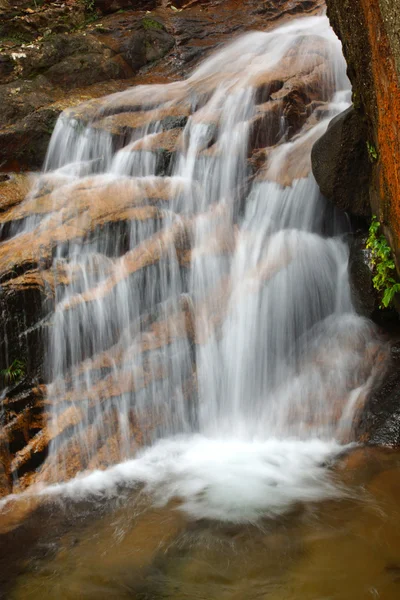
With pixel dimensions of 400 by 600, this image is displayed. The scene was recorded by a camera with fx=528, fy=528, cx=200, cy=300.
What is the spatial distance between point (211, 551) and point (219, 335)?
2.96 m

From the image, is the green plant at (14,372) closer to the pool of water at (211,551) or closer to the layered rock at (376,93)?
the pool of water at (211,551)

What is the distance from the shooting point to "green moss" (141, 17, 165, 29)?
13.1 meters

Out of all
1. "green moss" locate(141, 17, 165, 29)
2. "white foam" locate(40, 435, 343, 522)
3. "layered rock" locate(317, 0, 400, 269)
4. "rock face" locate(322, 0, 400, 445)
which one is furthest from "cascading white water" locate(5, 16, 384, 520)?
"green moss" locate(141, 17, 165, 29)

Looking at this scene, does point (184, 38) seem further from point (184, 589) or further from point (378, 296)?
point (184, 589)

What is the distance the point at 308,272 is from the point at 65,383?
3106 millimetres

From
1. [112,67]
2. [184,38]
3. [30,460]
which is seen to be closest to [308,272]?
[30,460]

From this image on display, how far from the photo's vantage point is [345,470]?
4.54 m

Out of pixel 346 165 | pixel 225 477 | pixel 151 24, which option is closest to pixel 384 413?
pixel 225 477

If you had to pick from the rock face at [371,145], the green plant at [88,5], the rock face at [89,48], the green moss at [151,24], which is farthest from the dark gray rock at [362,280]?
the green plant at [88,5]

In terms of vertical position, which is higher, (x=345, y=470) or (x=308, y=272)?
(x=308, y=272)

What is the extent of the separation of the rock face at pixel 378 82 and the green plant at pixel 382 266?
0.28 m

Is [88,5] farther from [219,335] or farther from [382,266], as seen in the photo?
[382,266]

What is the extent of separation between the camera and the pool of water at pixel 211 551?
3102mm

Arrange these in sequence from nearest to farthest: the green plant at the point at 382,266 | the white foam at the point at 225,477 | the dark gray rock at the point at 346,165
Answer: the white foam at the point at 225,477
the green plant at the point at 382,266
the dark gray rock at the point at 346,165
